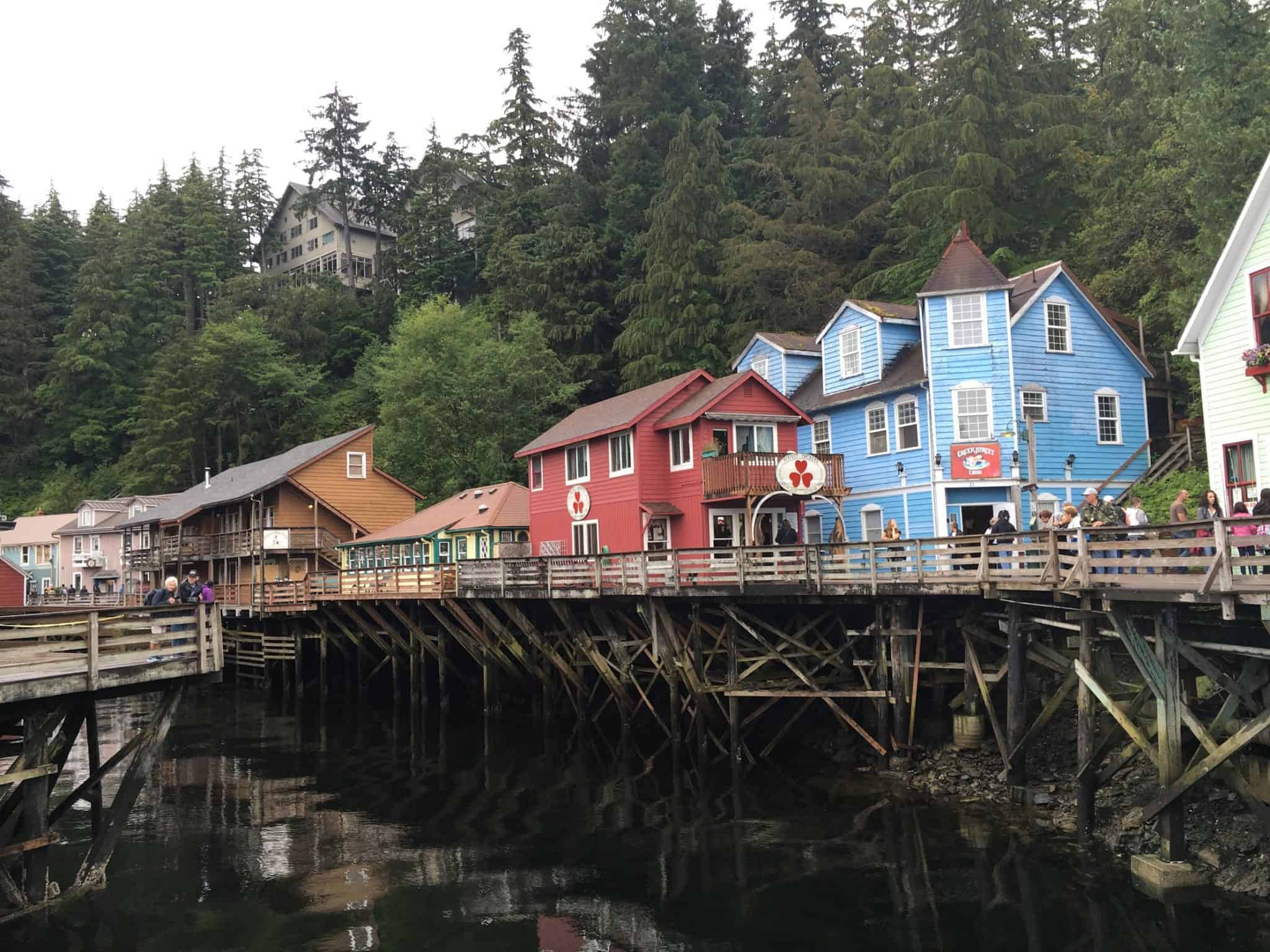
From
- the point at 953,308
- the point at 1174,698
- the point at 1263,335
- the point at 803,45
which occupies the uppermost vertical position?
the point at 803,45

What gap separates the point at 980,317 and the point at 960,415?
285 centimetres

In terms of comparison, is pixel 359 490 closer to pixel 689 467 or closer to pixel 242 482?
pixel 242 482

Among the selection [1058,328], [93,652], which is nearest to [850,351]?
[1058,328]

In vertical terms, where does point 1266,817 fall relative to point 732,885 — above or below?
above

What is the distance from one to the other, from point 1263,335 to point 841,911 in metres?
14.3

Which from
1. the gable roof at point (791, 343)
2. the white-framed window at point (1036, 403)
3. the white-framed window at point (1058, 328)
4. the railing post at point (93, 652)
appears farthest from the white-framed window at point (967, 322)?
the railing post at point (93, 652)

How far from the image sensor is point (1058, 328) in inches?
1156

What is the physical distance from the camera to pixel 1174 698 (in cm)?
1282

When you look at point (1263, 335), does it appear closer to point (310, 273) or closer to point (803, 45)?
point (803, 45)

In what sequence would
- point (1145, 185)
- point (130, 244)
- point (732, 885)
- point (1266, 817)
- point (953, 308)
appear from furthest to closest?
1. point (130, 244)
2. point (1145, 185)
3. point (953, 308)
4. point (732, 885)
5. point (1266, 817)

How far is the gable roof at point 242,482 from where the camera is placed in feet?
151

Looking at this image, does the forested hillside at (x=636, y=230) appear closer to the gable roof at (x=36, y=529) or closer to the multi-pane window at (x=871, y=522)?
the gable roof at (x=36, y=529)

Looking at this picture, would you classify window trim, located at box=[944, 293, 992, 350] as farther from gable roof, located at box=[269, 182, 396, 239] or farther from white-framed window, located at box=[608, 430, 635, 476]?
gable roof, located at box=[269, 182, 396, 239]

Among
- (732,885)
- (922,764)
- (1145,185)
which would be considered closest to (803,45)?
(1145,185)
